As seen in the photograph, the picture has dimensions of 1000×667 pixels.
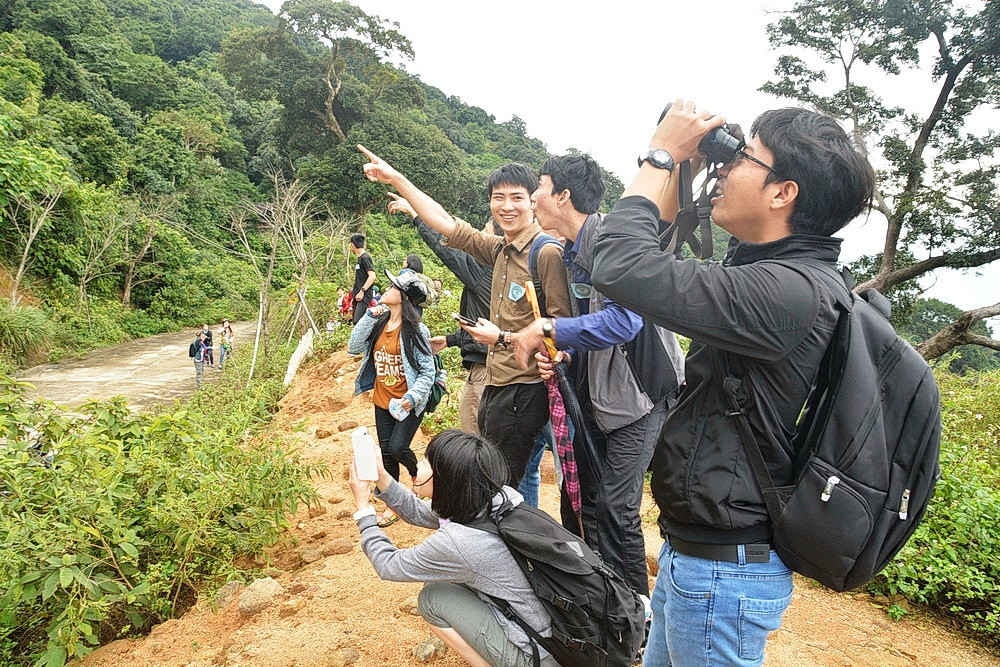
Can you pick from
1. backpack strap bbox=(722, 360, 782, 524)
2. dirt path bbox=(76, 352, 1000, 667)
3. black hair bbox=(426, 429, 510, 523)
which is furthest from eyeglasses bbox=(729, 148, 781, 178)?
dirt path bbox=(76, 352, 1000, 667)

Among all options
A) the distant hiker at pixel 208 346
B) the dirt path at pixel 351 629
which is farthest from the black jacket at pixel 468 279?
the distant hiker at pixel 208 346

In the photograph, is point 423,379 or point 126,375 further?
point 126,375

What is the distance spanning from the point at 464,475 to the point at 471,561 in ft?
0.88

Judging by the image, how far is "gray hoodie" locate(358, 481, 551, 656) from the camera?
1.81 m

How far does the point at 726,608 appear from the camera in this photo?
1.18 meters

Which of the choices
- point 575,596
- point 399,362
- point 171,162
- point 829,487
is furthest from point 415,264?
point 171,162

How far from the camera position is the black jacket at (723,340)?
108cm

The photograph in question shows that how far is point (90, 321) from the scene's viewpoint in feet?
50.3

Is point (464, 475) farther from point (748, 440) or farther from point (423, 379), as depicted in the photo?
point (423, 379)

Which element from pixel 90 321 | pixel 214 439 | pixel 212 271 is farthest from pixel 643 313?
pixel 212 271

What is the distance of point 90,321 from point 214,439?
1503 centimetres

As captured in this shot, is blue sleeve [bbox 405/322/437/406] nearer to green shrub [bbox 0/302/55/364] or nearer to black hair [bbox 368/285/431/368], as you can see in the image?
black hair [bbox 368/285/431/368]

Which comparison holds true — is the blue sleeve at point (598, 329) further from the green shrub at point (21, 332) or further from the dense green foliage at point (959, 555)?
the green shrub at point (21, 332)

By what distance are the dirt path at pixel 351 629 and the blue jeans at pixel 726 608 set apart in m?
1.42
